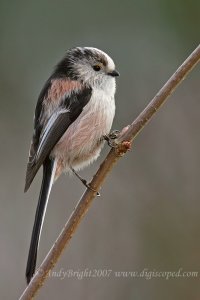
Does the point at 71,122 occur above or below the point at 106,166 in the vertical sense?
below

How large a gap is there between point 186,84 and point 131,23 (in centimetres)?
93

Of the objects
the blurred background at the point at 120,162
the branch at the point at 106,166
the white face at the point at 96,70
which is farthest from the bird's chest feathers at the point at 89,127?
the blurred background at the point at 120,162

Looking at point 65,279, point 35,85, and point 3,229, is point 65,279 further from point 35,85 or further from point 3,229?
point 35,85

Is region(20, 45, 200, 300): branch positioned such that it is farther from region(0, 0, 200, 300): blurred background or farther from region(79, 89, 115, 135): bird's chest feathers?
region(0, 0, 200, 300): blurred background

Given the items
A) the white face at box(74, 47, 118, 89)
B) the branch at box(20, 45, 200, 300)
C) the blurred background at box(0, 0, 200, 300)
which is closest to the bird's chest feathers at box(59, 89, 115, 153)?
the white face at box(74, 47, 118, 89)

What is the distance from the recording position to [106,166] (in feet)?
6.93

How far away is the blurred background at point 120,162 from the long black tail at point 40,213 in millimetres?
1133

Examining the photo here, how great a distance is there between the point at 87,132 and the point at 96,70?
15.3 inches

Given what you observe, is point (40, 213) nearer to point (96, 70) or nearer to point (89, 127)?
point (89, 127)

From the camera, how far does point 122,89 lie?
14.7ft

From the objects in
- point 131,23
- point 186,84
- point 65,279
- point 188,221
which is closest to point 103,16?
point 131,23

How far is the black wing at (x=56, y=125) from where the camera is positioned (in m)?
2.66

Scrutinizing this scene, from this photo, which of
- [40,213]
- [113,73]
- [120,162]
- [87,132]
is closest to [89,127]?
[87,132]

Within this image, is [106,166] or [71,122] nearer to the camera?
[106,166]
